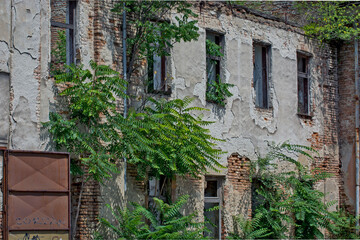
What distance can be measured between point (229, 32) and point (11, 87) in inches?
262

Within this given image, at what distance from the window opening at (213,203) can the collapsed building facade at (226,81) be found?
0.03 m

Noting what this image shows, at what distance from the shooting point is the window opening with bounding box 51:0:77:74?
1359 cm

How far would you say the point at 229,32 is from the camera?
17.1 metres

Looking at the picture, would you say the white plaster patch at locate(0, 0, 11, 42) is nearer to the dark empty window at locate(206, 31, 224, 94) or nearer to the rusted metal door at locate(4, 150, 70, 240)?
the rusted metal door at locate(4, 150, 70, 240)

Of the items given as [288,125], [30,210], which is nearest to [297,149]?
[288,125]

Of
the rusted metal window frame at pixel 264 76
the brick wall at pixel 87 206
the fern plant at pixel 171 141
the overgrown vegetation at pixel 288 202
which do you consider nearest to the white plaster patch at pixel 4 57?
the fern plant at pixel 171 141

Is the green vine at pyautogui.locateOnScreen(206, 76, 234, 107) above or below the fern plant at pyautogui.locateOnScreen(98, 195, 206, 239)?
above

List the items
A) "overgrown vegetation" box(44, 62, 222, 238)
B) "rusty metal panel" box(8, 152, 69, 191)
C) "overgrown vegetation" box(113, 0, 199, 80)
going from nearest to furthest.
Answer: "rusty metal panel" box(8, 152, 69, 191), "overgrown vegetation" box(44, 62, 222, 238), "overgrown vegetation" box(113, 0, 199, 80)

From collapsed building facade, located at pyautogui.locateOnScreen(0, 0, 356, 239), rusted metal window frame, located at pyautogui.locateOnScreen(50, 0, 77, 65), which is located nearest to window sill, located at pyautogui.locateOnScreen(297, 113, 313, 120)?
collapsed building facade, located at pyautogui.locateOnScreen(0, 0, 356, 239)

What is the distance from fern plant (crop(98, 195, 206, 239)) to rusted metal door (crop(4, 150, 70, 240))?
Answer: 1.17 meters

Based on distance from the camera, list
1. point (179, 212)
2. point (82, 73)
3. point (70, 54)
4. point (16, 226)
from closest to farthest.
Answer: point (16, 226)
point (82, 73)
point (70, 54)
point (179, 212)

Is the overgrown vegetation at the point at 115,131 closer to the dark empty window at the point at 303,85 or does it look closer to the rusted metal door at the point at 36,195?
the rusted metal door at the point at 36,195

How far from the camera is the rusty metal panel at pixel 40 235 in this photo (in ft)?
38.3

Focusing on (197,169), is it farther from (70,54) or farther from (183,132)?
(70,54)
